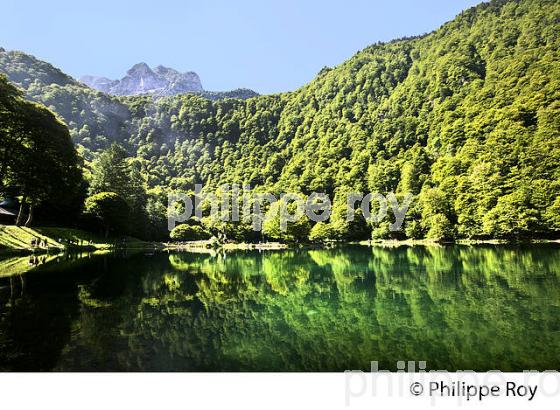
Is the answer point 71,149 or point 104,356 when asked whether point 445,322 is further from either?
point 71,149

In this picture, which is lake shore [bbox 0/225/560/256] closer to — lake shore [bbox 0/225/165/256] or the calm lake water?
lake shore [bbox 0/225/165/256]

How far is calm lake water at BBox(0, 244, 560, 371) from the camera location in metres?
9.62

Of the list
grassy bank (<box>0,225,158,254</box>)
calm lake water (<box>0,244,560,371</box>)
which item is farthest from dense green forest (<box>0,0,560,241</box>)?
calm lake water (<box>0,244,560,371</box>)

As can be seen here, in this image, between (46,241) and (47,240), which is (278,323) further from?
(47,240)

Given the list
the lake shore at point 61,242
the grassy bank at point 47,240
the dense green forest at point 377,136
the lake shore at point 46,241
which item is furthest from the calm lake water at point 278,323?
the dense green forest at point 377,136

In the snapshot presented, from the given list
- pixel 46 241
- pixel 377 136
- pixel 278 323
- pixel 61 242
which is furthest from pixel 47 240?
pixel 377 136

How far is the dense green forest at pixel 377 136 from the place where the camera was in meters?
68.2

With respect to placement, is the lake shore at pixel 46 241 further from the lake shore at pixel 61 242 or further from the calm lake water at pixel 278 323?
the calm lake water at pixel 278 323

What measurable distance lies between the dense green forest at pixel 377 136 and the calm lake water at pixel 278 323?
36.0 metres

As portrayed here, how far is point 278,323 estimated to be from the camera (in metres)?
13.5

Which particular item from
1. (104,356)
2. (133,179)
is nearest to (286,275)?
(104,356)

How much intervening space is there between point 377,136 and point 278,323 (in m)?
114

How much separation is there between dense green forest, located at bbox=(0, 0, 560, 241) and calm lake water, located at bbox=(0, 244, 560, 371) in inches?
1417

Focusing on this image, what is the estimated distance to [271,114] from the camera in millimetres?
161250
